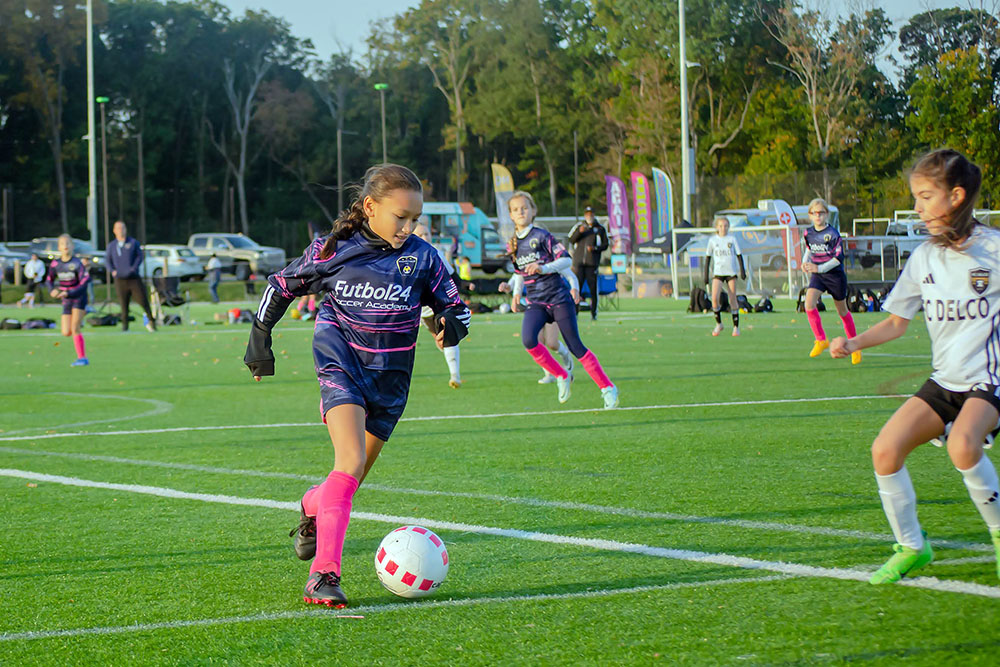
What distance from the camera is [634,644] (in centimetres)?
402

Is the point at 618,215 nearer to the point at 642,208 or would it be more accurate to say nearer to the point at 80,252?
the point at 642,208

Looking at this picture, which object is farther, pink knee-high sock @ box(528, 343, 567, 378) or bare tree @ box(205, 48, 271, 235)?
bare tree @ box(205, 48, 271, 235)

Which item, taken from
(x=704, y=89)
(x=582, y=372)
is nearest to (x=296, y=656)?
(x=582, y=372)

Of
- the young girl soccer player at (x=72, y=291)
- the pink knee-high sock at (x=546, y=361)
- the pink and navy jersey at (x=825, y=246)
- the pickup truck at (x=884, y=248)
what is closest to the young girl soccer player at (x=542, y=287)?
the pink knee-high sock at (x=546, y=361)

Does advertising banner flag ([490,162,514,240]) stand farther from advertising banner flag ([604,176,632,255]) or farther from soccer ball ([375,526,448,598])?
soccer ball ([375,526,448,598])

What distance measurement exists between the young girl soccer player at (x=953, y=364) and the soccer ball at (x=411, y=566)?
1.72 m

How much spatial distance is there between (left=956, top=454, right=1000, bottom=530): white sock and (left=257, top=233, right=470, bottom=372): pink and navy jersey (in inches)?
89.5

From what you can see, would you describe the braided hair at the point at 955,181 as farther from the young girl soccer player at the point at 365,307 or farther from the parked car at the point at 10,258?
the parked car at the point at 10,258

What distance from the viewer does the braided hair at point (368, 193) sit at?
5.03m

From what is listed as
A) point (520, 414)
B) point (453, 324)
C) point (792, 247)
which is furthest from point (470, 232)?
point (453, 324)

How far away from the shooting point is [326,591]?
456cm

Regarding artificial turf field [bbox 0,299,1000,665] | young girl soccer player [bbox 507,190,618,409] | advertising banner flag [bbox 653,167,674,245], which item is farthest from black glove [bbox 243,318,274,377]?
advertising banner flag [bbox 653,167,674,245]

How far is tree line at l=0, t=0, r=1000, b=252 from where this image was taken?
213 feet

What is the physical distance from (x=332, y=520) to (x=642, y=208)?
122 feet
